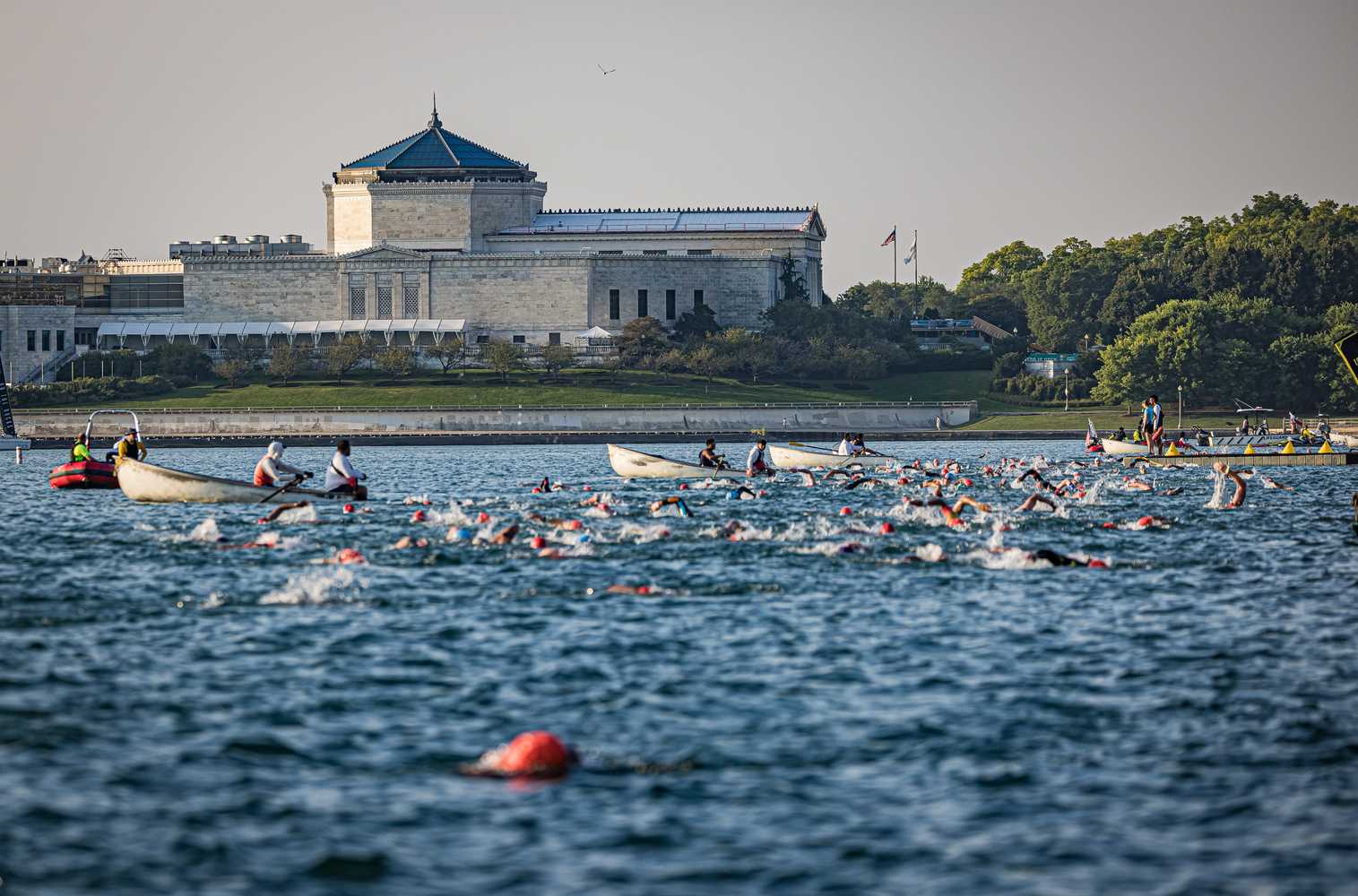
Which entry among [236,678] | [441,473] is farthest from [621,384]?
[236,678]

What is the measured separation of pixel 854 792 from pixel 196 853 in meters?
6.70

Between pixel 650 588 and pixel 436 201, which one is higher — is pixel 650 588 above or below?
below

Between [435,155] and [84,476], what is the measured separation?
4762 inches

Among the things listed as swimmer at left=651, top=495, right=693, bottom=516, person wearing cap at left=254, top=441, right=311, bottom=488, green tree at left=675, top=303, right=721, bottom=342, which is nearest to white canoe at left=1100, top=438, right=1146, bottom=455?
swimmer at left=651, top=495, right=693, bottom=516

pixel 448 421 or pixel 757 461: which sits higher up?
pixel 757 461

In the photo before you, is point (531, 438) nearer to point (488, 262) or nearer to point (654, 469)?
point (488, 262)

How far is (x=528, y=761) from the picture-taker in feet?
66.7

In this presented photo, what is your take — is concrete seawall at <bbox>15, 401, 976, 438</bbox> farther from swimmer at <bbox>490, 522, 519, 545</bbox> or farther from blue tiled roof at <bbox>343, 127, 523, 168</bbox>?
swimmer at <bbox>490, 522, 519, 545</bbox>

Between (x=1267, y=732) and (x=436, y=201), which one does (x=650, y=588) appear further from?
(x=436, y=201)

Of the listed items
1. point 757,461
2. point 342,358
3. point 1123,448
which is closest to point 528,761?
point 757,461

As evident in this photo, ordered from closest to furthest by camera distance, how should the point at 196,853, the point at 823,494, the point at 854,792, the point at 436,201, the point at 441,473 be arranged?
the point at 196,853
the point at 854,792
the point at 823,494
the point at 441,473
the point at 436,201

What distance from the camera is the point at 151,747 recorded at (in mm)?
21766

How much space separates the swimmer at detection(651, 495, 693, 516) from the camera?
48969 mm

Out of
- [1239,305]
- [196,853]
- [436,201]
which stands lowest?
[196,853]
